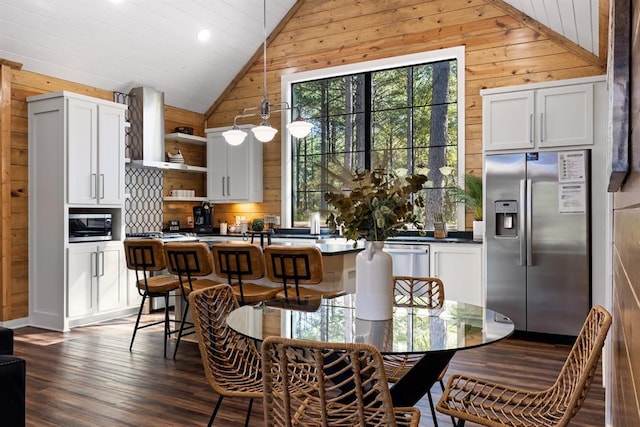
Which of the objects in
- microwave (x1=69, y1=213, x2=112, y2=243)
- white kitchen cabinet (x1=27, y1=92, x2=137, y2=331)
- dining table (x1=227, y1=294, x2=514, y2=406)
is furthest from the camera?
microwave (x1=69, y1=213, x2=112, y2=243)

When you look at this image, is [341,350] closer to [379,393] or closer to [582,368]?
[379,393]

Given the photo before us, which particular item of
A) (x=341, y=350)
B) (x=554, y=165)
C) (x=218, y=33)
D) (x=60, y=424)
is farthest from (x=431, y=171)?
(x=341, y=350)

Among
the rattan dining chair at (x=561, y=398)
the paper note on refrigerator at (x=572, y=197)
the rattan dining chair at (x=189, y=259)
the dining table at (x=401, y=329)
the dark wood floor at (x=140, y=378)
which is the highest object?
the paper note on refrigerator at (x=572, y=197)

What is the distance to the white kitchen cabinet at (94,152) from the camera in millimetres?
5129

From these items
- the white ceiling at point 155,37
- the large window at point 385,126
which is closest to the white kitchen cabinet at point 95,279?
the white ceiling at point 155,37

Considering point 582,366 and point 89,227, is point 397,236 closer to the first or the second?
point 89,227

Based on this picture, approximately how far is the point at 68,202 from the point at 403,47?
4.09m

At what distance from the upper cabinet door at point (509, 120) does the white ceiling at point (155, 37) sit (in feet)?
2.56

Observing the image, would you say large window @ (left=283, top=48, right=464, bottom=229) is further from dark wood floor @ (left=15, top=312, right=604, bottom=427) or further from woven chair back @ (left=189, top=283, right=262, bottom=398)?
woven chair back @ (left=189, top=283, right=262, bottom=398)

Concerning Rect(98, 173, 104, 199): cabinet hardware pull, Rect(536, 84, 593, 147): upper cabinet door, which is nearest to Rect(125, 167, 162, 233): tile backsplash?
Rect(98, 173, 104, 199): cabinet hardware pull

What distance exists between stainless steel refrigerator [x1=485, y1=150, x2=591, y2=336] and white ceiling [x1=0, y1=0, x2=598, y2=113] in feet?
4.16

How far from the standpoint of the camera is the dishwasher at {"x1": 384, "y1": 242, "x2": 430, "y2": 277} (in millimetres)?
5227

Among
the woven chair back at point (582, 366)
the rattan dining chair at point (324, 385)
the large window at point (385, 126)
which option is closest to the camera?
the rattan dining chair at point (324, 385)

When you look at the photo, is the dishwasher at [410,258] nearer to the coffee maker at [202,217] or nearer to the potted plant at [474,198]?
the potted plant at [474,198]
